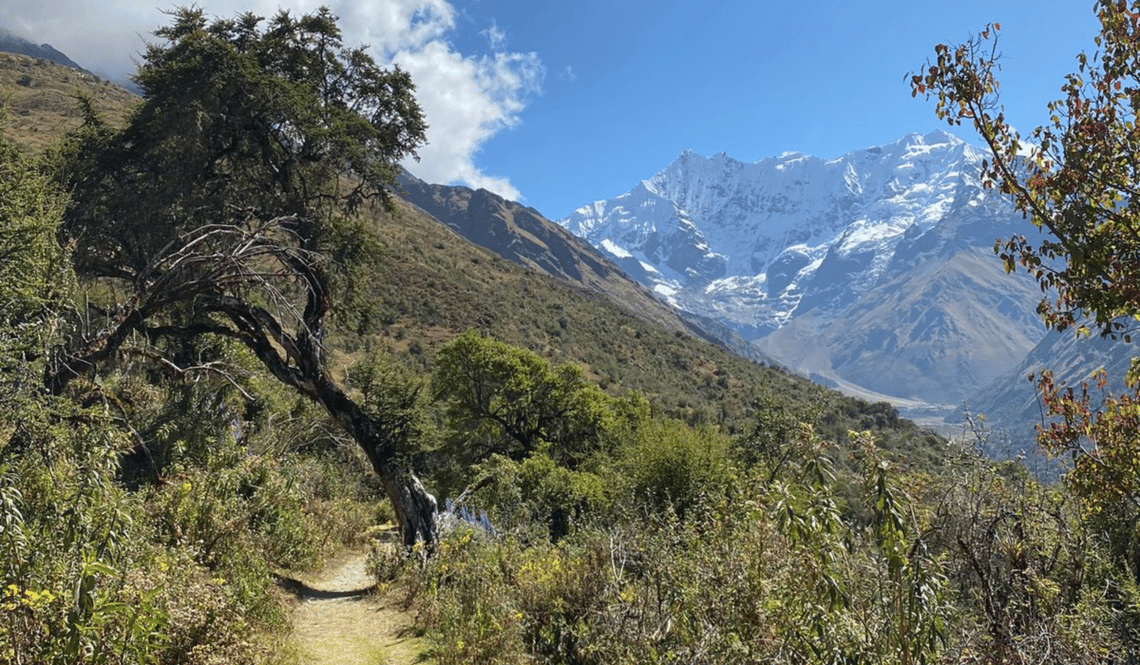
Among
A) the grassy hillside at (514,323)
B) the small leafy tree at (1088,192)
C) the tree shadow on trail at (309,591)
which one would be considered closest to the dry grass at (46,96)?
the grassy hillside at (514,323)

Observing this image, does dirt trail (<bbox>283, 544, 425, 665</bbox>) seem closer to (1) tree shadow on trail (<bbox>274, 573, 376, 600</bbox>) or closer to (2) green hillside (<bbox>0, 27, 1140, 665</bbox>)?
(1) tree shadow on trail (<bbox>274, 573, 376, 600</bbox>)

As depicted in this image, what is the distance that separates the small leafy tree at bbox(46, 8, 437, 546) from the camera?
31.9ft

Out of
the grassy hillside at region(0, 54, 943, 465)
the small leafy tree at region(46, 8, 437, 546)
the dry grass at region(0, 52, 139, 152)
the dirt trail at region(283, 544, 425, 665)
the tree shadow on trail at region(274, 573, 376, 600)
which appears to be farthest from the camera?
the dry grass at region(0, 52, 139, 152)

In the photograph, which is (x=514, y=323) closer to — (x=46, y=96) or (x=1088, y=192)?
(x=46, y=96)

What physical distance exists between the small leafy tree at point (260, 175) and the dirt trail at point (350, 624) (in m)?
1.24

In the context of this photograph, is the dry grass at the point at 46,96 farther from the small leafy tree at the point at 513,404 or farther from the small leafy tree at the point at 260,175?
the small leafy tree at the point at 260,175

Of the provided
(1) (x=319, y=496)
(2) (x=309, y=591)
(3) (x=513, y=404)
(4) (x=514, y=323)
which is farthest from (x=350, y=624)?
(4) (x=514, y=323)

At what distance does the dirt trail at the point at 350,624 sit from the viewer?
650cm

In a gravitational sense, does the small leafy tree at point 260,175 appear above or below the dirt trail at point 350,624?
above

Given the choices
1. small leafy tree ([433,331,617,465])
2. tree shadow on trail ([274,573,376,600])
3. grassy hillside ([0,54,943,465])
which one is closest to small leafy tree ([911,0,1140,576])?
tree shadow on trail ([274,573,376,600])

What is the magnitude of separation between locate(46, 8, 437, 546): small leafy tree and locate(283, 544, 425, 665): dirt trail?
4.06 ft

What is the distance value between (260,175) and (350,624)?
→ 811cm

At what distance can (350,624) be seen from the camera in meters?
7.77

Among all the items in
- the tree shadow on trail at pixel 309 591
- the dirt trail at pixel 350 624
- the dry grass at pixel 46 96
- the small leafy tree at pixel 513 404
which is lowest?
the tree shadow on trail at pixel 309 591
